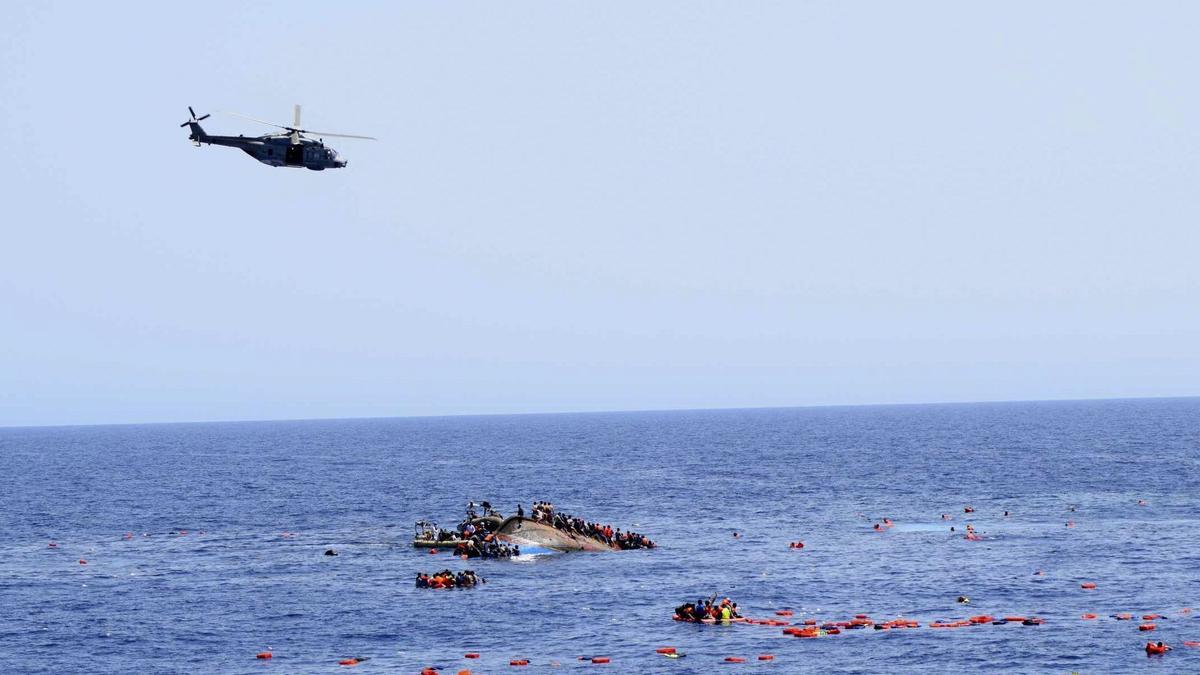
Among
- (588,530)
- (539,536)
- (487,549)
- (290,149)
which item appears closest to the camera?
(290,149)

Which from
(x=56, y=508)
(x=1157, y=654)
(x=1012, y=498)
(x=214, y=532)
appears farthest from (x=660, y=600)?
(x=56, y=508)

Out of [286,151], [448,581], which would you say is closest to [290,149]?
[286,151]

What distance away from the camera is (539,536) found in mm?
100500

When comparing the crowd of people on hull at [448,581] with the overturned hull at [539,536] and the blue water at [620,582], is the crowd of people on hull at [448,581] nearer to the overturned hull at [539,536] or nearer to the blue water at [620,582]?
the blue water at [620,582]

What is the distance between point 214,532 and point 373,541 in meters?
19.1

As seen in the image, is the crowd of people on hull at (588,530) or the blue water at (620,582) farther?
the crowd of people on hull at (588,530)

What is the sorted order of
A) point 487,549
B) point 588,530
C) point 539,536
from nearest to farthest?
point 487,549 < point 539,536 < point 588,530

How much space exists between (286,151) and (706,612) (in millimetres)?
34812

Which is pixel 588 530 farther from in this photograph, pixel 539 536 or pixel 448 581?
pixel 448 581

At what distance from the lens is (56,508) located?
146m

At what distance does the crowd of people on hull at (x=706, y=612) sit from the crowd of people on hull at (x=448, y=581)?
17.5m

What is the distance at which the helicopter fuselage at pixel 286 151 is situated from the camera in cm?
6850

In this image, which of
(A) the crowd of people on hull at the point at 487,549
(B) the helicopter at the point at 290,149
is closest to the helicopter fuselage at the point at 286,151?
(B) the helicopter at the point at 290,149

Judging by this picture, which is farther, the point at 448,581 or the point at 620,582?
the point at 620,582
